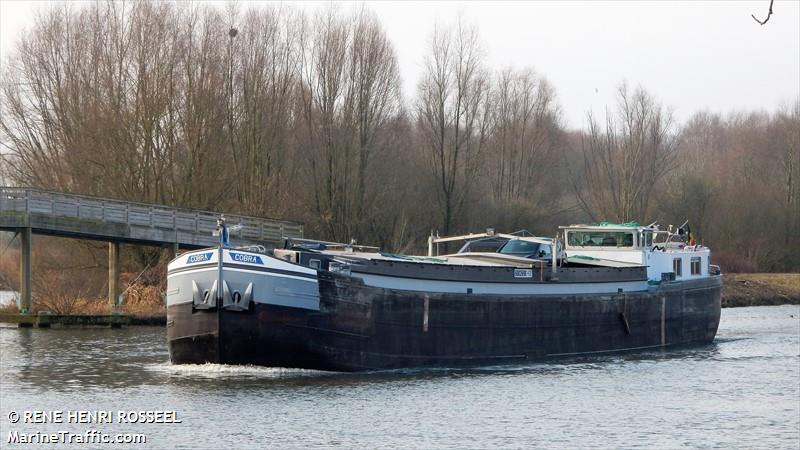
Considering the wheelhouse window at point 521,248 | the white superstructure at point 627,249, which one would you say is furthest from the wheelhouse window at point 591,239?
the wheelhouse window at point 521,248

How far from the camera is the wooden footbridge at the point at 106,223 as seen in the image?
43.9 meters

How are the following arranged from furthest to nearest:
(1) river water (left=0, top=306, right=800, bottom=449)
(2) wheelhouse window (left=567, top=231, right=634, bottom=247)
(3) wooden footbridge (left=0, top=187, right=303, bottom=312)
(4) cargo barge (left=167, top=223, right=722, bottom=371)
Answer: (3) wooden footbridge (left=0, top=187, right=303, bottom=312), (2) wheelhouse window (left=567, top=231, right=634, bottom=247), (4) cargo barge (left=167, top=223, right=722, bottom=371), (1) river water (left=0, top=306, right=800, bottom=449)

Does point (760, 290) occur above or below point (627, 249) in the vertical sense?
below

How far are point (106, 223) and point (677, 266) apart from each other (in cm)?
2174

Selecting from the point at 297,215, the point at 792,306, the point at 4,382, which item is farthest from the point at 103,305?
the point at 792,306

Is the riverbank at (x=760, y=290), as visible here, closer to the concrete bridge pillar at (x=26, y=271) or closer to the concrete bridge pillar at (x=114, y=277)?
the concrete bridge pillar at (x=114, y=277)

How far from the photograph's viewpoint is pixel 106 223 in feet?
151

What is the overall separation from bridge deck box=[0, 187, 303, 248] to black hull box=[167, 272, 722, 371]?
16.0 m

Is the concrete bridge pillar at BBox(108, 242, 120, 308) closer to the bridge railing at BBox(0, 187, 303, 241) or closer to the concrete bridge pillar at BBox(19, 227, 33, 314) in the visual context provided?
the bridge railing at BBox(0, 187, 303, 241)

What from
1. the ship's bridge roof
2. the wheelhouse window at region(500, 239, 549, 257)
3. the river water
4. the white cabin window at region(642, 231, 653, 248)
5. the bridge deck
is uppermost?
the bridge deck

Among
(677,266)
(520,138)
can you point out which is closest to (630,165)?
(520,138)

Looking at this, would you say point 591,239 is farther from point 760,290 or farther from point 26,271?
point 760,290

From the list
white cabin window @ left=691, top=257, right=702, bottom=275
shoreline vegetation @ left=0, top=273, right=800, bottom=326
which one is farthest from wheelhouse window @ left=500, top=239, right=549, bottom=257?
A: shoreline vegetation @ left=0, top=273, right=800, bottom=326

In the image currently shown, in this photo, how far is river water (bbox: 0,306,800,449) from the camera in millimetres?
22859
